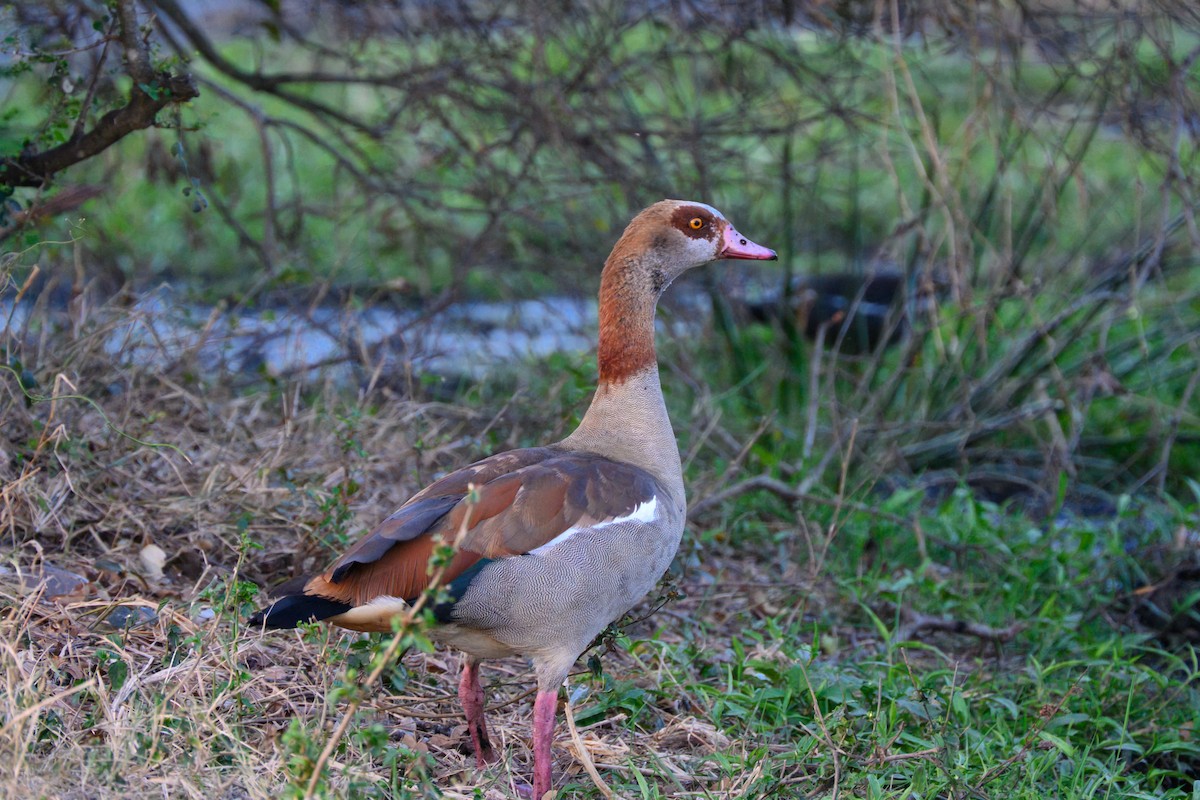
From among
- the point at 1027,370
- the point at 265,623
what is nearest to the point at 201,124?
the point at 265,623

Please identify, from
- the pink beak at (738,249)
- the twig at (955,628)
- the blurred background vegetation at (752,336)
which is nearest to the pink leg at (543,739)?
the blurred background vegetation at (752,336)

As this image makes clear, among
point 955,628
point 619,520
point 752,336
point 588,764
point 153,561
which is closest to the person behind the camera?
point 588,764

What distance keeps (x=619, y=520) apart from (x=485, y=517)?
0.34 meters

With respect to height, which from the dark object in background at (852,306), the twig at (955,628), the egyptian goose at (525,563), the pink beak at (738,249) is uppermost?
the pink beak at (738,249)

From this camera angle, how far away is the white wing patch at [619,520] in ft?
9.78

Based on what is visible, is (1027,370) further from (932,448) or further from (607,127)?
(607,127)

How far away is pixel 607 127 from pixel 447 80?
0.78 meters

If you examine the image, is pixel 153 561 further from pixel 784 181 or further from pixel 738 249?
pixel 784 181

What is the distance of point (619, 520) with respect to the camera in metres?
3.07

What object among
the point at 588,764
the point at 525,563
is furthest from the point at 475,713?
the point at 525,563

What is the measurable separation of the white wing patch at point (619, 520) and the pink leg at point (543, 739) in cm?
36

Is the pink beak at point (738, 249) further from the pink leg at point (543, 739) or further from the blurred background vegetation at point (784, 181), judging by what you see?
the pink leg at point (543, 739)

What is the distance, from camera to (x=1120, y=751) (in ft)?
12.2

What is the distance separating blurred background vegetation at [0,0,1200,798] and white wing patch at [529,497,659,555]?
658 mm
